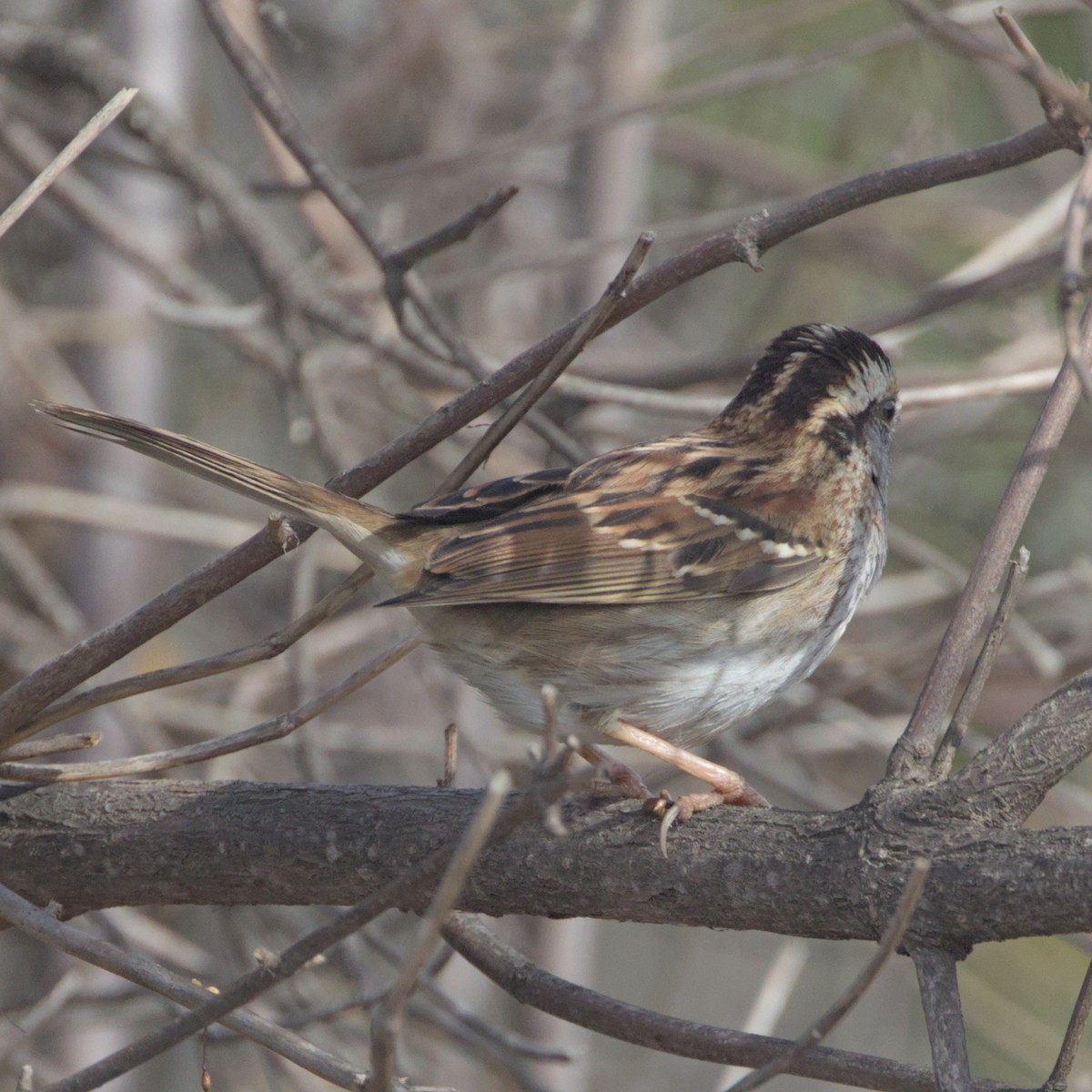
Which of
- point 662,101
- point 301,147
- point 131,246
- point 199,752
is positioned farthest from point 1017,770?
point 131,246

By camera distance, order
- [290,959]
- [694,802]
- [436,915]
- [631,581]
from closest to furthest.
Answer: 1. [436,915]
2. [290,959]
3. [694,802]
4. [631,581]

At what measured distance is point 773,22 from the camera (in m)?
4.77

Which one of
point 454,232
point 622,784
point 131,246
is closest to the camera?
point 454,232

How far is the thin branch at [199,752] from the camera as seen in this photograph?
6.87ft

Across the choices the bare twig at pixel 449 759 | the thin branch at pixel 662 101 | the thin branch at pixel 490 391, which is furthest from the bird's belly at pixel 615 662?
the thin branch at pixel 662 101

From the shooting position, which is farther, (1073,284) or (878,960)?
(1073,284)

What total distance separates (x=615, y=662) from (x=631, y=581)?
19 centimetres

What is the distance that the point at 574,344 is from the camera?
194cm

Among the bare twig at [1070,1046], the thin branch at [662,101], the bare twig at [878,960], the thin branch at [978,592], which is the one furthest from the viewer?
the thin branch at [662,101]

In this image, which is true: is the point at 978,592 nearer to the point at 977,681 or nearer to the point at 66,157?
the point at 977,681

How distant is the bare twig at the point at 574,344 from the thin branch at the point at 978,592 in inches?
25.2

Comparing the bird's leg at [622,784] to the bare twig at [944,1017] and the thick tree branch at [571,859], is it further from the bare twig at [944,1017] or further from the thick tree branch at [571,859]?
the bare twig at [944,1017]

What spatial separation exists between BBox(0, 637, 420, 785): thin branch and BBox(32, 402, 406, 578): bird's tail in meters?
0.33

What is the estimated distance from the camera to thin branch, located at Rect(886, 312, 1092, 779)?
1.86 meters
